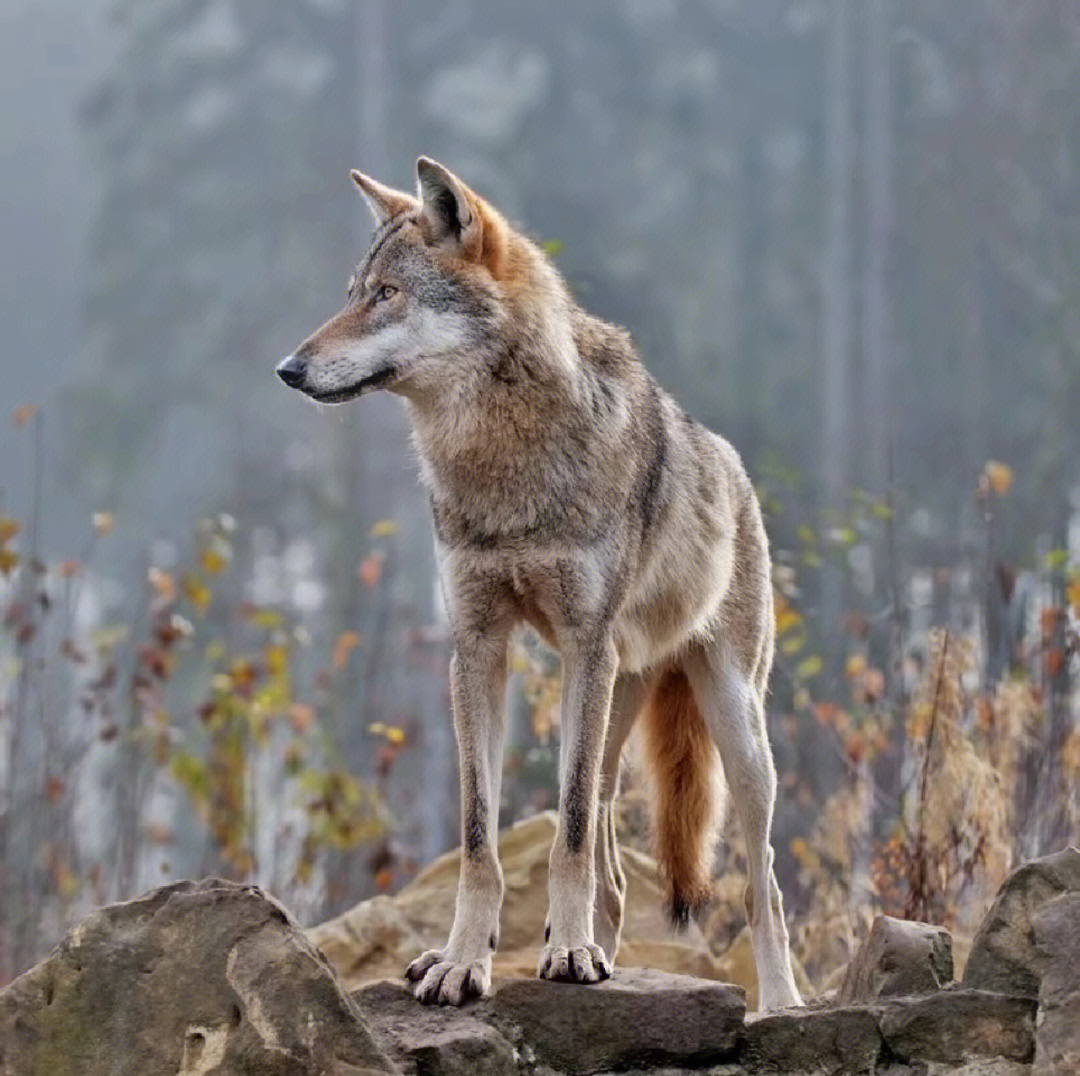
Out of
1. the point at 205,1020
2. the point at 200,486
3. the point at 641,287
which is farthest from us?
the point at 200,486

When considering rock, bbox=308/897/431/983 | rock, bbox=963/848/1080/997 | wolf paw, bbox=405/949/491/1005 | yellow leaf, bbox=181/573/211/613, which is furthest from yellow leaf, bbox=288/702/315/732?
rock, bbox=963/848/1080/997

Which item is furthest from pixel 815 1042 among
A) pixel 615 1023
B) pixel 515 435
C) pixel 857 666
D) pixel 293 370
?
pixel 857 666

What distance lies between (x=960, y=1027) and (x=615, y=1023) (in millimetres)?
756

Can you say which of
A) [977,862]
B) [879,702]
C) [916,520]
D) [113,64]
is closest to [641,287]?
[916,520]

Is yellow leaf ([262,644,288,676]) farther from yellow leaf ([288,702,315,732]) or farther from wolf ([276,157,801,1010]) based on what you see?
wolf ([276,157,801,1010])

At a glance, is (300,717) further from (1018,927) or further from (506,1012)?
(1018,927)

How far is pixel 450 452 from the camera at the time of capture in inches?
171

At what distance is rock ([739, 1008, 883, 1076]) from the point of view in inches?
151

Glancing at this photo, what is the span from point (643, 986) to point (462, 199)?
1962 mm

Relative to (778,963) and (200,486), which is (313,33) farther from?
(778,963)

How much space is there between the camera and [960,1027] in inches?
148

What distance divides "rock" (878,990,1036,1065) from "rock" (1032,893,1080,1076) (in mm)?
139

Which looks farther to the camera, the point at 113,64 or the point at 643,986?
the point at 113,64

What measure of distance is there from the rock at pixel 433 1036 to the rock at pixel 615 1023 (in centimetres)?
10
